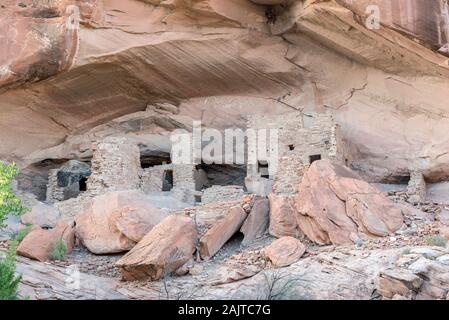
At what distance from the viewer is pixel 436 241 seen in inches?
386

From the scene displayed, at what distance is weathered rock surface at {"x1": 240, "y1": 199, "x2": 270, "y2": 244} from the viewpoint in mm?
11312

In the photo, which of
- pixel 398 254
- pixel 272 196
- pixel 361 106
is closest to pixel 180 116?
pixel 361 106

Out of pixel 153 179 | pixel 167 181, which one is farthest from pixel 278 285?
pixel 167 181

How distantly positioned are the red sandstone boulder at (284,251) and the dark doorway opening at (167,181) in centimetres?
633

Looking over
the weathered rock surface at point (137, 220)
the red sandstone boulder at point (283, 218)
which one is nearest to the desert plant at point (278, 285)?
A: the red sandstone boulder at point (283, 218)

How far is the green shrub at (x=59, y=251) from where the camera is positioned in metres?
10.7

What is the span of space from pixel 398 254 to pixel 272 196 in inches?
124

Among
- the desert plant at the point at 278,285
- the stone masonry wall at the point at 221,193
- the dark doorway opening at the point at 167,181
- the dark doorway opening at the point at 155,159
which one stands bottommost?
the desert plant at the point at 278,285

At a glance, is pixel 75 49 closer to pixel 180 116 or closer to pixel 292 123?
pixel 180 116

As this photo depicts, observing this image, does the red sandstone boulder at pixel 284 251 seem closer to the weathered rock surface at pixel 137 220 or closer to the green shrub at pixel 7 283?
the weathered rock surface at pixel 137 220

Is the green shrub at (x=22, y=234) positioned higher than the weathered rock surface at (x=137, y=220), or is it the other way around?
the weathered rock surface at (x=137, y=220)

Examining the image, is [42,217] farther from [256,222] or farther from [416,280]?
[416,280]

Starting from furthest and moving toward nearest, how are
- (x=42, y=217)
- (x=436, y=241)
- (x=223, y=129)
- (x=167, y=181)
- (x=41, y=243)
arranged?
(x=223, y=129)
(x=167, y=181)
(x=42, y=217)
(x=41, y=243)
(x=436, y=241)

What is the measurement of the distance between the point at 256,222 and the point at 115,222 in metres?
2.49
